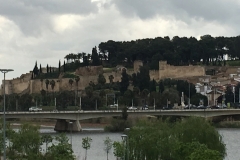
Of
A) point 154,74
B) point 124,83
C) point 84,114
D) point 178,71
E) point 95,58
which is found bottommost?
point 84,114

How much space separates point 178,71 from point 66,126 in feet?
153

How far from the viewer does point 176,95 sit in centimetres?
9969

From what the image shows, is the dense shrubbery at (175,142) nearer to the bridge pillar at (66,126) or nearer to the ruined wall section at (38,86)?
the bridge pillar at (66,126)

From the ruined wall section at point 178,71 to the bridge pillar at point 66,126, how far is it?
147ft

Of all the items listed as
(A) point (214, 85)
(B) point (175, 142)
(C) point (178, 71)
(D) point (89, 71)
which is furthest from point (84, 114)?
(C) point (178, 71)

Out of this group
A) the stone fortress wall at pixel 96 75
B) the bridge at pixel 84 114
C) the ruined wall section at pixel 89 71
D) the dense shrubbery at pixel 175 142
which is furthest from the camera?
the ruined wall section at pixel 89 71

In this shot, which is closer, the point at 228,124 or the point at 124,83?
the point at 228,124

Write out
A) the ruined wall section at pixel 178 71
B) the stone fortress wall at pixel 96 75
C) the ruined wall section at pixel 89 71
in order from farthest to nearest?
1. the ruined wall section at pixel 89 71
2. the ruined wall section at pixel 178 71
3. the stone fortress wall at pixel 96 75

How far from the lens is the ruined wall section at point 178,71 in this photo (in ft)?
396

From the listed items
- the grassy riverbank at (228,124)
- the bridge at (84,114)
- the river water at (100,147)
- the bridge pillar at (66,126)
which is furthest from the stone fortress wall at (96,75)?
the river water at (100,147)

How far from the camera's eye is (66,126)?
77.7 metres

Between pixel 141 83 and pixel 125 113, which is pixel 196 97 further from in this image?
pixel 125 113

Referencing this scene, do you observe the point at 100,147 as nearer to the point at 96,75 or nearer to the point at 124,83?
the point at 124,83

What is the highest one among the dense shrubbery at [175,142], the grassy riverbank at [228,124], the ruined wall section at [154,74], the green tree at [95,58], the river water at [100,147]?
the green tree at [95,58]
